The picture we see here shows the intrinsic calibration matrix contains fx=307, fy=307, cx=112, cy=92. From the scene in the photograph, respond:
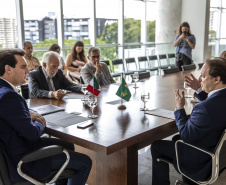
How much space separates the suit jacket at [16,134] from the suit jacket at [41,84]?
144 centimetres

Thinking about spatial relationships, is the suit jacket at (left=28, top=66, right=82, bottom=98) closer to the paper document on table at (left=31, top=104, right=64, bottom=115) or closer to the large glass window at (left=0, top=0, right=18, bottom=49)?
the paper document on table at (left=31, top=104, right=64, bottom=115)

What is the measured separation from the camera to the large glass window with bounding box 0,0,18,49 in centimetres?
693

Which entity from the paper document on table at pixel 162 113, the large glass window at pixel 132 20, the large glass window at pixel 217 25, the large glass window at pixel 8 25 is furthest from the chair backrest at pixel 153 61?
the paper document on table at pixel 162 113

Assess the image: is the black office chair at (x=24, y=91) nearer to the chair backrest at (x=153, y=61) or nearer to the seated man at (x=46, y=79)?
the seated man at (x=46, y=79)

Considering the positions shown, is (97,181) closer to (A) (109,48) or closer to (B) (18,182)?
(B) (18,182)

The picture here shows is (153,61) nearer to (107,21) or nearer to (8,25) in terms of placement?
(107,21)

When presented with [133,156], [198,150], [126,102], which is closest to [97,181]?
[133,156]

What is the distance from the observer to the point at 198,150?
2.31m

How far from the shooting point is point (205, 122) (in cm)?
217

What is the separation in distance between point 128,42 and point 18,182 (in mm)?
8678

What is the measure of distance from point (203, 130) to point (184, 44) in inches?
249

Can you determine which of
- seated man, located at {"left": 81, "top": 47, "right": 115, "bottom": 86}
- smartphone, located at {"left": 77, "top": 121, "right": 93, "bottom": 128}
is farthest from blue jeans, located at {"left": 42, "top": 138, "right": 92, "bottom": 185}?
seated man, located at {"left": 81, "top": 47, "right": 115, "bottom": 86}

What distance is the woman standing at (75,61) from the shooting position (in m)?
6.62

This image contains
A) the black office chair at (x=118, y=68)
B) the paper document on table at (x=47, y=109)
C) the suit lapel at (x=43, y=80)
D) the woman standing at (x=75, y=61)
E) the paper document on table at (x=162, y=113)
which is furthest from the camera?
the black office chair at (x=118, y=68)
